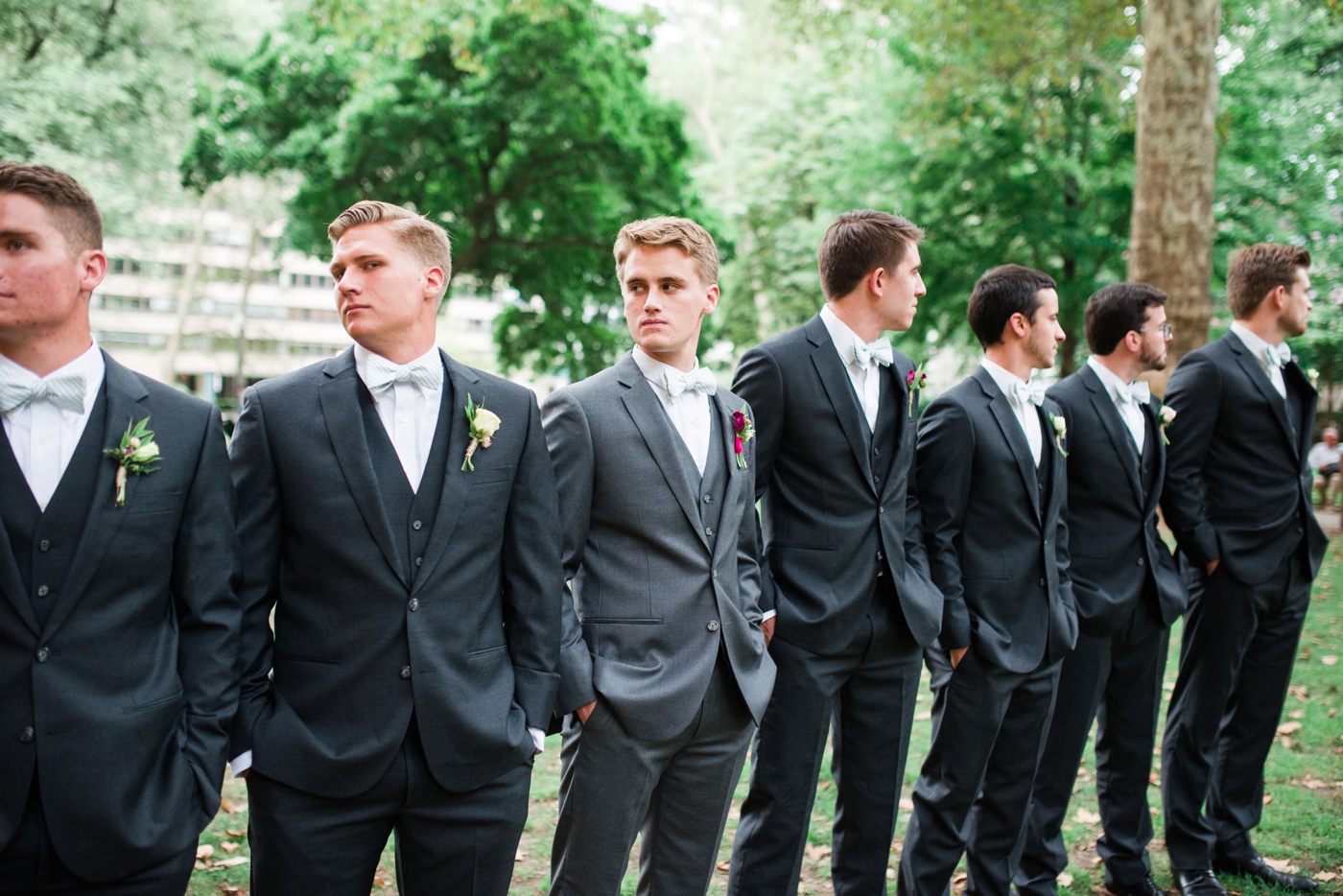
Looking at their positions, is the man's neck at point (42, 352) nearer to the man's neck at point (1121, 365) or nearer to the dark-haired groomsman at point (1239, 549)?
the man's neck at point (1121, 365)

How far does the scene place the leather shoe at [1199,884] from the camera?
4711 mm

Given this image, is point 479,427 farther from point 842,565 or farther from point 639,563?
point 842,565

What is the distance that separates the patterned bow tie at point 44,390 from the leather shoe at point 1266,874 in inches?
208

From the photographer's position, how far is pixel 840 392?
3949 mm

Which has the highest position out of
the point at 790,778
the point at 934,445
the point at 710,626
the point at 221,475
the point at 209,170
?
the point at 209,170

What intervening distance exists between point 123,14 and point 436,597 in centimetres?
2007

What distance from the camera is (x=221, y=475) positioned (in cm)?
270

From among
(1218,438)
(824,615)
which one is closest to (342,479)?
(824,615)

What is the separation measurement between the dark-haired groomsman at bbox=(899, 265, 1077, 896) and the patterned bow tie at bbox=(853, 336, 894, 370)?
470mm

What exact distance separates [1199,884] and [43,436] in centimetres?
499

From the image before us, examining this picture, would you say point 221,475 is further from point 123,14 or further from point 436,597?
point 123,14

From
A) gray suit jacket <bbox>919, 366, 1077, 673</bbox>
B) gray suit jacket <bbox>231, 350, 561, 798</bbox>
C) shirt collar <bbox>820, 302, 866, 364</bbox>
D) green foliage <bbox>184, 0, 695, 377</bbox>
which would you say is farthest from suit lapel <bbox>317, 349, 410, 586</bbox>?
green foliage <bbox>184, 0, 695, 377</bbox>

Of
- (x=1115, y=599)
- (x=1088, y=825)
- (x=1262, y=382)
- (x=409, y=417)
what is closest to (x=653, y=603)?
(x=409, y=417)

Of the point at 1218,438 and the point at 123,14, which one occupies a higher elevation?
the point at 123,14
